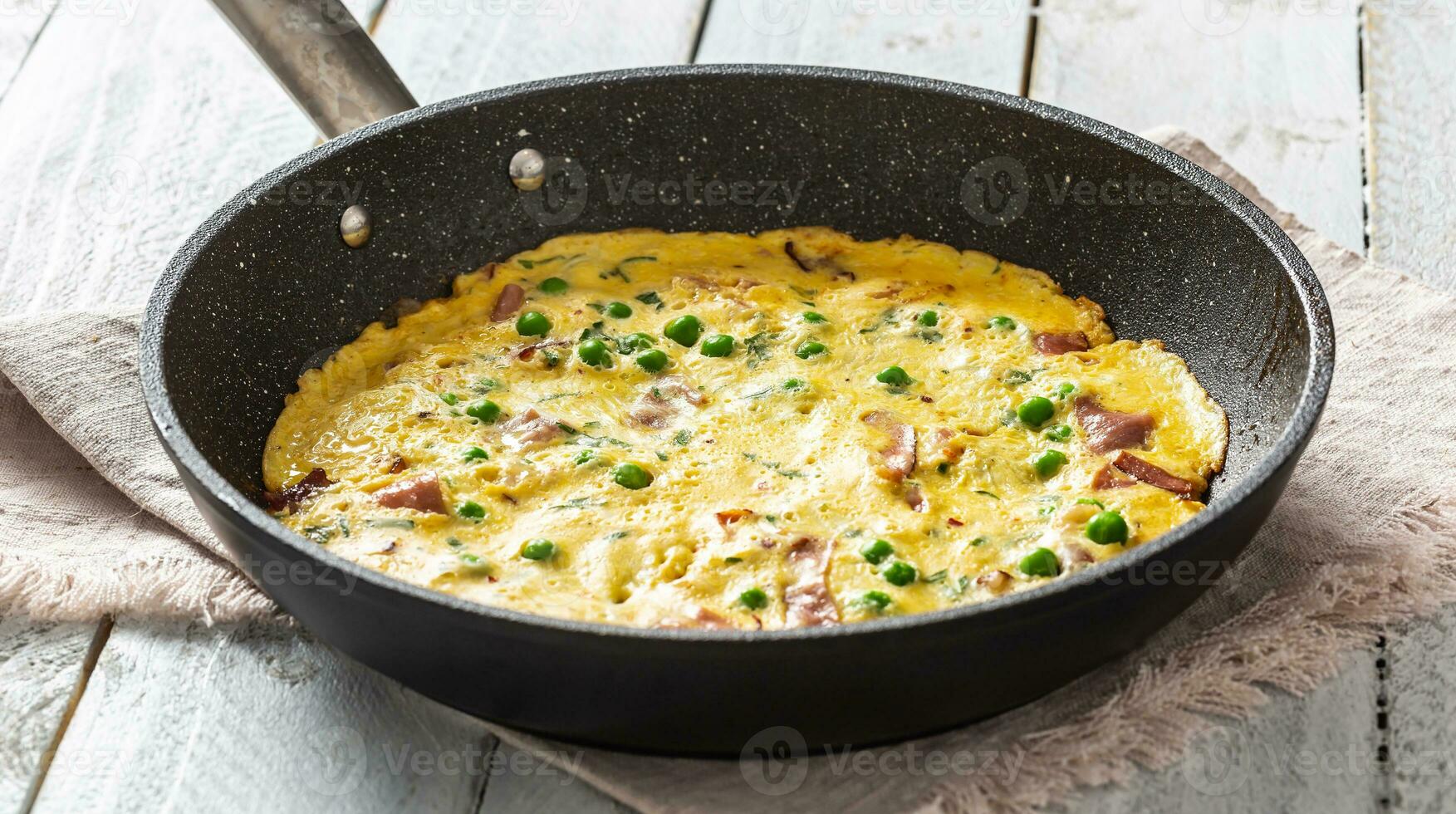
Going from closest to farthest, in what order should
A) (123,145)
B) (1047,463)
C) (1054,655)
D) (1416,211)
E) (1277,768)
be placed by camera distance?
(1054,655) → (1277,768) → (1047,463) → (1416,211) → (123,145)

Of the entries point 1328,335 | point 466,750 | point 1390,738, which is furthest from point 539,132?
point 1390,738

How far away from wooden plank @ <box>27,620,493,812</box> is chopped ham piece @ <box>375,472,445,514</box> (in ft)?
1.19

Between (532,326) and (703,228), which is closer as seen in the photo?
(532,326)

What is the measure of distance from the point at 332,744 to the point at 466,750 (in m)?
0.28

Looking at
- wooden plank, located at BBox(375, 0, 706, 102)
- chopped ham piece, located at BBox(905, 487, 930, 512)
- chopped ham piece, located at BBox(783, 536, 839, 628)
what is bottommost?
wooden plank, located at BBox(375, 0, 706, 102)

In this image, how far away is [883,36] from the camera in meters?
5.99

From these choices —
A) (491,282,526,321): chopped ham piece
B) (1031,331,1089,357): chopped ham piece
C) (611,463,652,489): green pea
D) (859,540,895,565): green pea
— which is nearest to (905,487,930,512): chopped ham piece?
(859,540,895,565): green pea

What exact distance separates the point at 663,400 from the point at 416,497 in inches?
28.8

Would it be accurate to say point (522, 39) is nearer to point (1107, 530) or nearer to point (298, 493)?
point (298, 493)

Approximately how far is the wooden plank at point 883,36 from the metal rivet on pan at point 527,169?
1.57 meters

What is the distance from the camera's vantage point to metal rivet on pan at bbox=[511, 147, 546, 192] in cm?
445

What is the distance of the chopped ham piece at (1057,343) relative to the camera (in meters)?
3.99

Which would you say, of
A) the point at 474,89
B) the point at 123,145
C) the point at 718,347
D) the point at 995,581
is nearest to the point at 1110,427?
the point at 995,581

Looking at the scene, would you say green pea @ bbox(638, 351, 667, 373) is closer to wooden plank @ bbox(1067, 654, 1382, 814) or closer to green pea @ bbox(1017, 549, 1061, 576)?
green pea @ bbox(1017, 549, 1061, 576)
